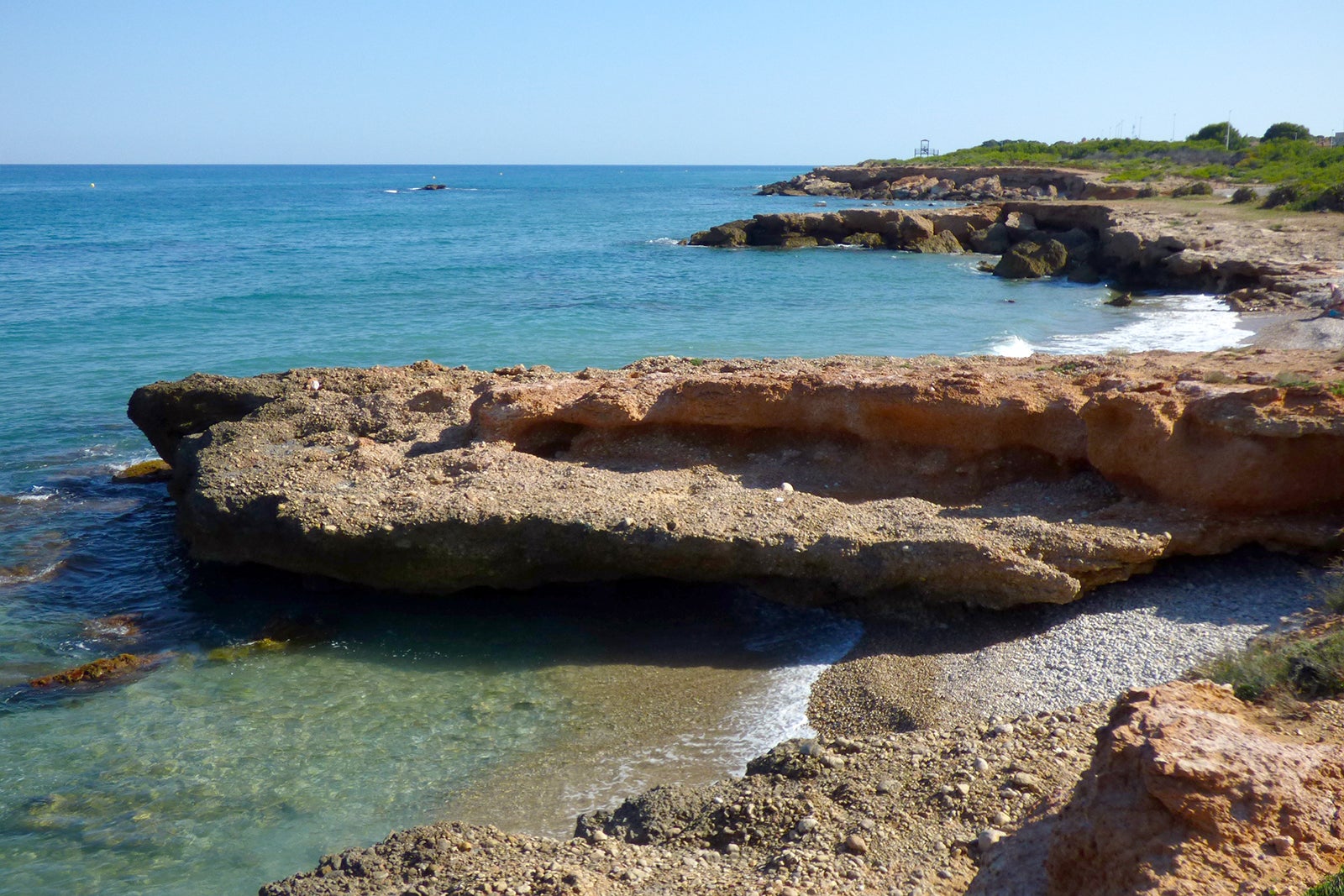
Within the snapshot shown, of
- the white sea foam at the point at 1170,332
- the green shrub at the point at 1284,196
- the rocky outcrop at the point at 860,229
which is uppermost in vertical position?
the green shrub at the point at 1284,196

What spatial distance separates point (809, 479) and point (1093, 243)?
3190 centimetres

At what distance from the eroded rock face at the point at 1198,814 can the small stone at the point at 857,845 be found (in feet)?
3.60

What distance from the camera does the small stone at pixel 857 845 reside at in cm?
539

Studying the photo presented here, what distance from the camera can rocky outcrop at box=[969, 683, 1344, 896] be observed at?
13.4 feet

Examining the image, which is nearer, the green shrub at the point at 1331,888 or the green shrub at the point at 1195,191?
the green shrub at the point at 1331,888

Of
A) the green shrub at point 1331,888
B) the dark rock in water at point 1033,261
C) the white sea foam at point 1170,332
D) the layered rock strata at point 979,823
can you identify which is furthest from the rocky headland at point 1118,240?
the green shrub at point 1331,888

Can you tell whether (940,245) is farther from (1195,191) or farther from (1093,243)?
(1195,191)

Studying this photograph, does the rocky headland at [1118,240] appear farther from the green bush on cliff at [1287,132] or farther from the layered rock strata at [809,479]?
the green bush on cliff at [1287,132]

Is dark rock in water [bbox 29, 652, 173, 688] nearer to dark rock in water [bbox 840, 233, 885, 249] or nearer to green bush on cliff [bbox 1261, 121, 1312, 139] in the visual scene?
dark rock in water [bbox 840, 233, 885, 249]

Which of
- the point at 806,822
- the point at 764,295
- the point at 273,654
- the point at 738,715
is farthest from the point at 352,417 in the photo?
the point at 764,295

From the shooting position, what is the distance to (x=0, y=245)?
47688 mm

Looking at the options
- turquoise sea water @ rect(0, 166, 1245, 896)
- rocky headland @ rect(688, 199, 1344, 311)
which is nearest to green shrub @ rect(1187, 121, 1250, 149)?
rocky headland @ rect(688, 199, 1344, 311)

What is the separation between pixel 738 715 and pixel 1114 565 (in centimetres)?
353

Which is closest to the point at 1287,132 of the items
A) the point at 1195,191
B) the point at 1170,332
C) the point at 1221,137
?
the point at 1221,137
